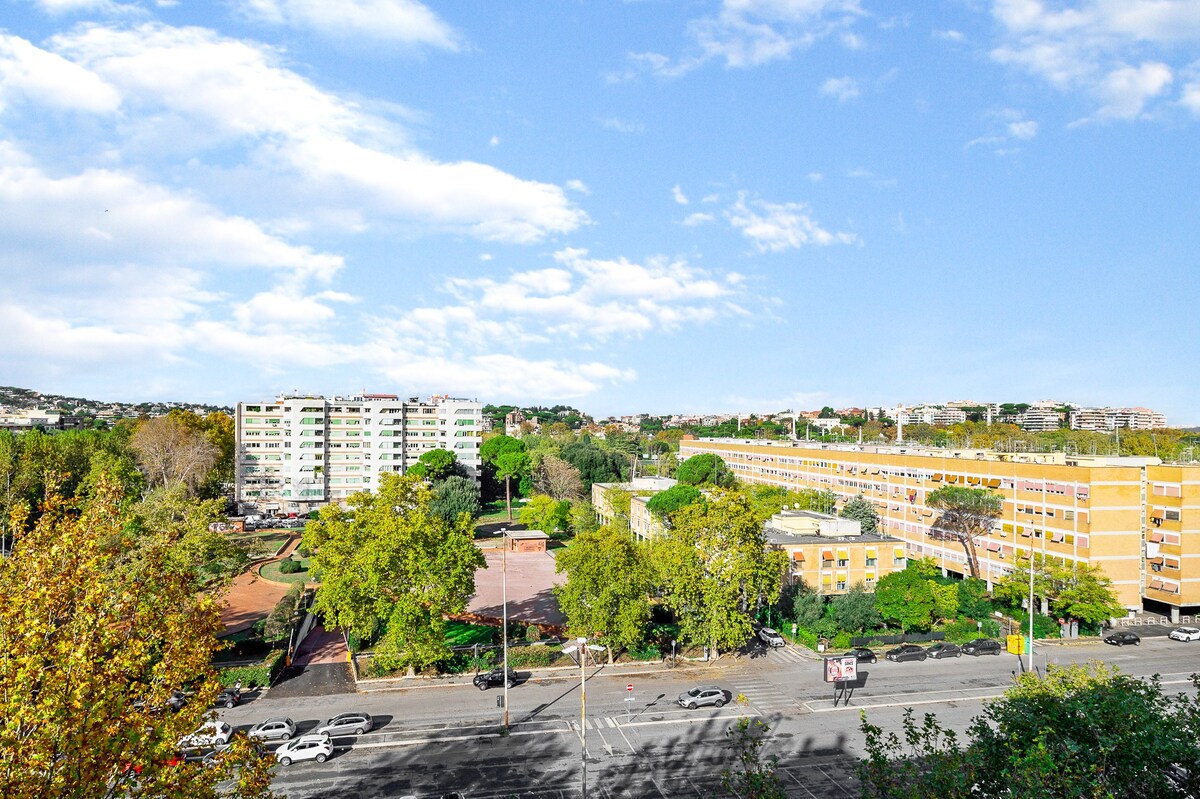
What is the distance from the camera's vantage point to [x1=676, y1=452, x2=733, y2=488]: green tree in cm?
11044

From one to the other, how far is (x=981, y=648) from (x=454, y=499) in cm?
6235

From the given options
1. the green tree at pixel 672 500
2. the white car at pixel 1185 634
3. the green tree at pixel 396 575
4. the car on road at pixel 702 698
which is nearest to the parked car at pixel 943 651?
the car on road at pixel 702 698

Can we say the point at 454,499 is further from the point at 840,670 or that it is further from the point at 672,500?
the point at 840,670

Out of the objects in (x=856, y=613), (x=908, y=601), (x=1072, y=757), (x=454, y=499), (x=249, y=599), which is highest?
(x=1072, y=757)

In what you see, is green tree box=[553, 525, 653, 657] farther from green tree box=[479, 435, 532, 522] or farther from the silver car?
green tree box=[479, 435, 532, 522]

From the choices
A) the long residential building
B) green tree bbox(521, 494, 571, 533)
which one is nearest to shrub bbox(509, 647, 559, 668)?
the long residential building

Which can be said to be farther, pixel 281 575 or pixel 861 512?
pixel 861 512

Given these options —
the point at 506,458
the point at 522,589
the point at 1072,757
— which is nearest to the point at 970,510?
the point at 522,589

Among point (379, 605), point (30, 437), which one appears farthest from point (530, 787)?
point (30, 437)

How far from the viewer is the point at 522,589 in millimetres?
68312

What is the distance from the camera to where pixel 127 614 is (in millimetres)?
Answer: 12734

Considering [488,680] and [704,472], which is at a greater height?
[704,472]

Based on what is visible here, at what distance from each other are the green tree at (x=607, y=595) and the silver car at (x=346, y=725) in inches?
525

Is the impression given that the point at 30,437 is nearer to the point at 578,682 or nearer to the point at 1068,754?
the point at 578,682
